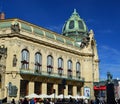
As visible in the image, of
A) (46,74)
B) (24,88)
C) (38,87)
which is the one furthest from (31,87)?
(46,74)

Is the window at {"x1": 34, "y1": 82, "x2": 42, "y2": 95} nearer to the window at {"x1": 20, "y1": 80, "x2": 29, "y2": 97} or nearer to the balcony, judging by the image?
the balcony

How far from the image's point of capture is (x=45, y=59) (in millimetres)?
68625

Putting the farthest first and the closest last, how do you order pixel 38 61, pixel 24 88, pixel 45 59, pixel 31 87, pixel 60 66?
1. pixel 60 66
2. pixel 45 59
3. pixel 38 61
4. pixel 31 87
5. pixel 24 88

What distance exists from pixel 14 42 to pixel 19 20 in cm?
524

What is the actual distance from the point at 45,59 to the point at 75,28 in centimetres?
2168

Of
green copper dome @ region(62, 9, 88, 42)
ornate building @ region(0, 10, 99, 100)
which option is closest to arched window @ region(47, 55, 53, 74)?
ornate building @ region(0, 10, 99, 100)

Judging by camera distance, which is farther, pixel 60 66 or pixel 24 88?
pixel 60 66

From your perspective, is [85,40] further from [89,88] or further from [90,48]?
[89,88]

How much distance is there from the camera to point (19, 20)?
2452 inches

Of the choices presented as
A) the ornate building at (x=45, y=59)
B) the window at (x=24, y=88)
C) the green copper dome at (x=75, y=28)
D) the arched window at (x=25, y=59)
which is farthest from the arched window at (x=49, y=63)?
the green copper dome at (x=75, y=28)

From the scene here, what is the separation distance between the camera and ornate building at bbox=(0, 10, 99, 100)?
2339 inches

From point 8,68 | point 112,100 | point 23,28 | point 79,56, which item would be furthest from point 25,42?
point 112,100

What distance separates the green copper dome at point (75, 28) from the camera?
86.4m

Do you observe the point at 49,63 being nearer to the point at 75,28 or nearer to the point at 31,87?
the point at 31,87
